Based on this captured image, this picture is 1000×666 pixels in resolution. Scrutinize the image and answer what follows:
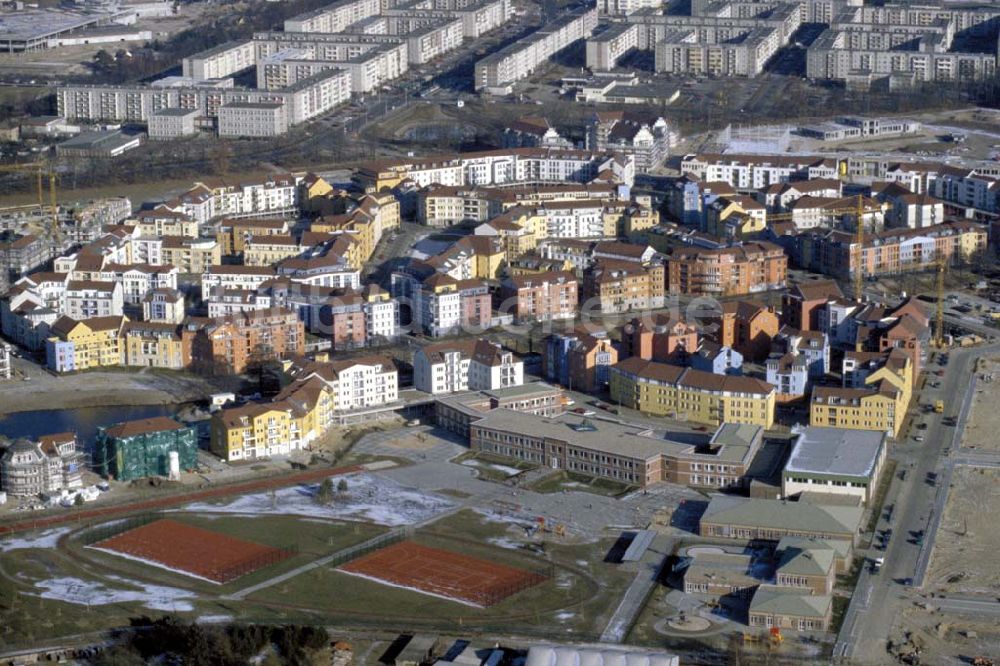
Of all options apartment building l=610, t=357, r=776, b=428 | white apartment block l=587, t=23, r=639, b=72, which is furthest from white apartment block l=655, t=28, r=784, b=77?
apartment building l=610, t=357, r=776, b=428

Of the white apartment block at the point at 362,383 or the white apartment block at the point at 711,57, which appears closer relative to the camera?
the white apartment block at the point at 362,383

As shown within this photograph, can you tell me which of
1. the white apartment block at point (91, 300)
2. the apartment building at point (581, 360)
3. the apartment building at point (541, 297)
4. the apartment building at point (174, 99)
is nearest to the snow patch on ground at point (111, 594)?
the apartment building at point (581, 360)

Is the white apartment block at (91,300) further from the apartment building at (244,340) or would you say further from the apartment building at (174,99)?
the apartment building at (174,99)

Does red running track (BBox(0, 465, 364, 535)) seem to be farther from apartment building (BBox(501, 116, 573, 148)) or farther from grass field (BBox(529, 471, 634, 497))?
apartment building (BBox(501, 116, 573, 148))

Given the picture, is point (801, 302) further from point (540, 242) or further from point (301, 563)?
point (301, 563)

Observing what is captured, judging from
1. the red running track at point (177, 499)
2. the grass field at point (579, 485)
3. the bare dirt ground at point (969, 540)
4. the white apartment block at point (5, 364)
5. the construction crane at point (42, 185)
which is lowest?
the bare dirt ground at point (969, 540)

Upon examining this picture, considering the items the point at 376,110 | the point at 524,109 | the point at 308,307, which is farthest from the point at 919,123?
the point at 308,307

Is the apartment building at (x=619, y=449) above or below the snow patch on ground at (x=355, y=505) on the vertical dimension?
above
